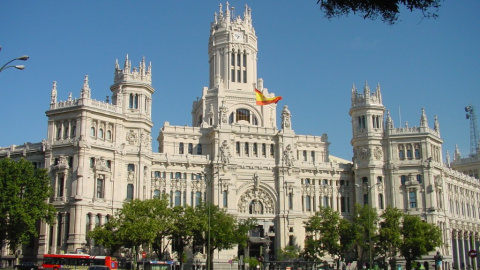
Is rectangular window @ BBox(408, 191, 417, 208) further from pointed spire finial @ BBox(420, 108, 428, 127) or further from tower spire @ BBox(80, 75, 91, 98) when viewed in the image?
tower spire @ BBox(80, 75, 91, 98)

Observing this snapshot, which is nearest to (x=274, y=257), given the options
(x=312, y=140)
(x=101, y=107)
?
(x=312, y=140)

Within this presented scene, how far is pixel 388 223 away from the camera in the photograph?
9144 cm

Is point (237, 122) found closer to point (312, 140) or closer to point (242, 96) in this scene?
point (242, 96)

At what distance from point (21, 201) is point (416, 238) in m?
57.8

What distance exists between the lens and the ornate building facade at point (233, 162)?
87.3 meters

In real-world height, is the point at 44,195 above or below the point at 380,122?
below

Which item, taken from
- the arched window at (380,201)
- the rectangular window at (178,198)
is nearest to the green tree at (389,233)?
the arched window at (380,201)

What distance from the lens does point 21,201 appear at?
7762 cm

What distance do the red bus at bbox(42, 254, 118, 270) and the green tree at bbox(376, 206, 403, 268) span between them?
4156cm

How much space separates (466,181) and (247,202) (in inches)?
2033

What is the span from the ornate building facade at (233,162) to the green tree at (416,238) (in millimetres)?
7976

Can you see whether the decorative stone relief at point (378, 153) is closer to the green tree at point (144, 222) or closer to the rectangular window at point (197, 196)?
the rectangular window at point (197, 196)

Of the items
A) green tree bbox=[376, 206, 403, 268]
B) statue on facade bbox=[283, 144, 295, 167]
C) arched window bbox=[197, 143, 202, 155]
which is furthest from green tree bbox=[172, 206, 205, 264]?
green tree bbox=[376, 206, 403, 268]

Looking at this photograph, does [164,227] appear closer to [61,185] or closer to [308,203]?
[61,185]
